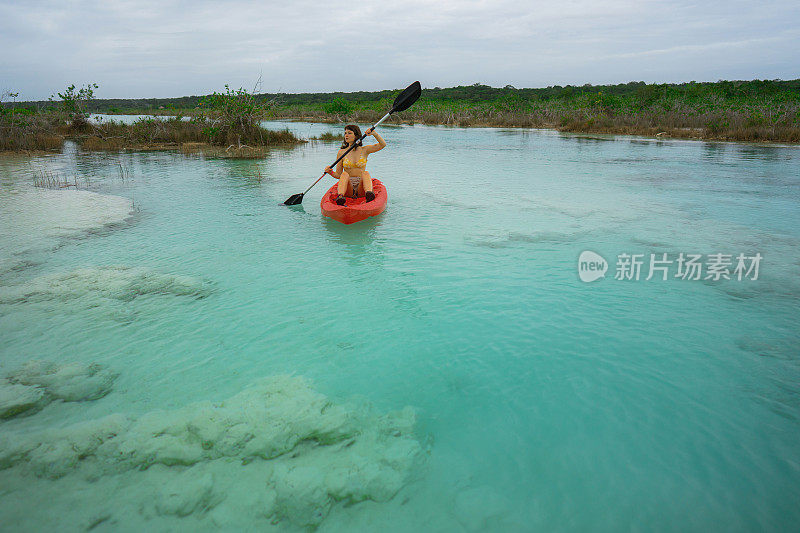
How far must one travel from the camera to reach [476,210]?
8.86 meters

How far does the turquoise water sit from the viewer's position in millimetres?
2512

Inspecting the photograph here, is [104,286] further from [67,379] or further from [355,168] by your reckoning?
[355,168]

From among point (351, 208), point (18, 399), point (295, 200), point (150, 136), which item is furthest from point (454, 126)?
point (18, 399)

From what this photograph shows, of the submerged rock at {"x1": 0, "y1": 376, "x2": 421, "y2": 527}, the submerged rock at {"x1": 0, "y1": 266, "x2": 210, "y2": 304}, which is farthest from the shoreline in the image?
the submerged rock at {"x1": 0, "y1": 376, "x2": 421, "y2": 527}

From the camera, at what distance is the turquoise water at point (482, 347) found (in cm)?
251

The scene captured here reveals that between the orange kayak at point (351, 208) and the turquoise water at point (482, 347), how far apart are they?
0.28 meters

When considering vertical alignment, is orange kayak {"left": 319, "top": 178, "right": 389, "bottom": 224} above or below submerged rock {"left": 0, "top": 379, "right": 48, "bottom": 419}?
above

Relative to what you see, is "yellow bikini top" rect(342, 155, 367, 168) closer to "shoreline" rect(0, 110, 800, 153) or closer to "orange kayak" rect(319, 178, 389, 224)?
"orange kayak" rect(319, 178, 389, 224)

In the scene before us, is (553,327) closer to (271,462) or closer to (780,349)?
(780,349)

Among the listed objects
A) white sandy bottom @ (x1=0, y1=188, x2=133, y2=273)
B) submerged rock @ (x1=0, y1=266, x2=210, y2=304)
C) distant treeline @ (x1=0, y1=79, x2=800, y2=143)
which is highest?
distant treeline @ (x1=0, y1=79, x2=800, y2=143)

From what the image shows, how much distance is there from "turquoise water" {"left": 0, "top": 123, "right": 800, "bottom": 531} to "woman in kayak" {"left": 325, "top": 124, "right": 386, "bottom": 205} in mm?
730

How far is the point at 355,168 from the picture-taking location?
8070 millimetres

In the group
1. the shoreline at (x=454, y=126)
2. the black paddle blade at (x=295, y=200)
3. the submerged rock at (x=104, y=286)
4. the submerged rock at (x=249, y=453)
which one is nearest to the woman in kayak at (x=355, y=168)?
the black paddle blade at (x=295, y=200)

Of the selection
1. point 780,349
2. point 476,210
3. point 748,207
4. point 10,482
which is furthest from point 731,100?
point 10,482
